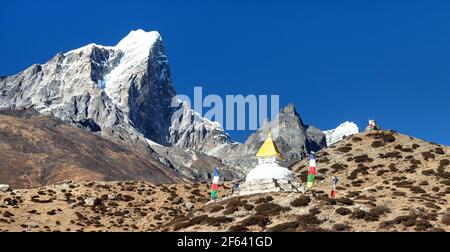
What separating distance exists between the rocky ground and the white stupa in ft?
10.4

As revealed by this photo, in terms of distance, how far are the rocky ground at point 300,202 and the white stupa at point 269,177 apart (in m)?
3.18

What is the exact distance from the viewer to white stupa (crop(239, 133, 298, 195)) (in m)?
70.2

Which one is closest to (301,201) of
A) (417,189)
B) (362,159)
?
(417,189)

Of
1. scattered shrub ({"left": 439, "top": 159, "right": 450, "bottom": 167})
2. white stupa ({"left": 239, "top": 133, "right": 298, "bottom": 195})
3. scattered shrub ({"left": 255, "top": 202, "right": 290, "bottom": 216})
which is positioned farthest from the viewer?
scattered shrub ({"left": 439, "top": 159, "right": 450, "bottom": 167})

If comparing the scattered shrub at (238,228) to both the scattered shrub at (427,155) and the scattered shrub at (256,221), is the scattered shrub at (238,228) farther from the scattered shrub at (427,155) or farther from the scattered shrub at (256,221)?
the scattered shrub at (427,155)

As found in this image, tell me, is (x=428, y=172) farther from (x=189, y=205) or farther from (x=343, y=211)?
(x=343, y=211)

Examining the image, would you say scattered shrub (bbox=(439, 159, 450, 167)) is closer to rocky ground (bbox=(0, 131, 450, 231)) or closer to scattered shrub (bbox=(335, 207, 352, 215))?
rocky ground (bbox=(0, 131, 450, 231))

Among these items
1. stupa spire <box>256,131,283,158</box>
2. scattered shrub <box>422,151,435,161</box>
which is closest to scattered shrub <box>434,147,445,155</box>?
scattered shrub <box>422,151,435,161</box>

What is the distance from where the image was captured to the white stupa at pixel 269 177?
7025 cm

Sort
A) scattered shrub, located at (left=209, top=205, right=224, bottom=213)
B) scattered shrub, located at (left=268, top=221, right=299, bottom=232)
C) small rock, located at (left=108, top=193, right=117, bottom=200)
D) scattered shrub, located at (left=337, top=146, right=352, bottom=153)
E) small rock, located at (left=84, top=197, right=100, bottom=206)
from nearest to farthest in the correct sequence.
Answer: scattered shrub, located at (left=268, top=221, right=299, bottom=232) → scattered shrub, located at (left=209, top=205, right=224, bottom=213) → small rock, located at (left=84, top=197, right=100, bottom=206) → small rock, located at (left=108, top=193, right=117, bottom=200) → scattered shrub, located at (left=337, top=146, right=352, bottom=153)

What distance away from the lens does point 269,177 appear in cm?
7125

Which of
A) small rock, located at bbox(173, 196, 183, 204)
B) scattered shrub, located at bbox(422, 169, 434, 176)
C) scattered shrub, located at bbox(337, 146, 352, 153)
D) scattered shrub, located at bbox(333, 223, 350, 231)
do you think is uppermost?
scattered shrub, located at bbox(337, 146, 352, 153)

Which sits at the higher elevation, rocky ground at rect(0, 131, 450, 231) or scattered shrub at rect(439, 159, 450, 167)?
scattered shrub at rect(439, 159, 450, 167)
